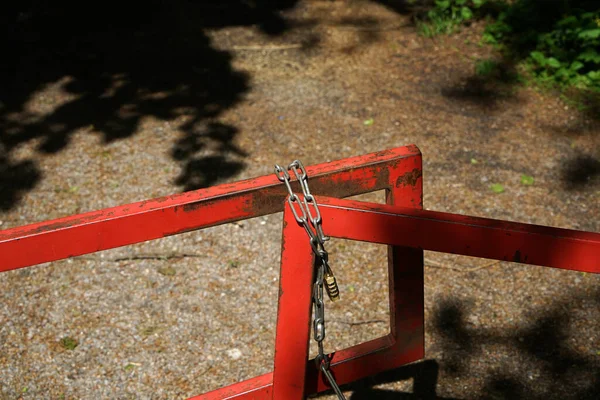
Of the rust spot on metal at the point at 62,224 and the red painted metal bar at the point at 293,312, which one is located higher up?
the rust spot on metal at the point at 62,224

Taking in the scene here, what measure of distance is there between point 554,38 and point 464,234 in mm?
3983

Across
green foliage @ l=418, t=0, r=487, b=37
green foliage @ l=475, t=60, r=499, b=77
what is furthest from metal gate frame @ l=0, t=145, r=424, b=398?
green foliage @ l=418, t=0, r=487, b=37

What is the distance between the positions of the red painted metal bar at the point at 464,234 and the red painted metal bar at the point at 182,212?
206 millimetres

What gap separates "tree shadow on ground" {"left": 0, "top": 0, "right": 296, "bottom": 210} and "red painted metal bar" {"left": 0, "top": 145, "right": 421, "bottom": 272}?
7.55 feet

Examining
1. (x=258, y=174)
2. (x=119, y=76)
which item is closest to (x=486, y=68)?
(x=258, y=174)

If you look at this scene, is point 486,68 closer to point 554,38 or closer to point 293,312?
point 554,38

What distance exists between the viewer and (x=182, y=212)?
158 centimetres

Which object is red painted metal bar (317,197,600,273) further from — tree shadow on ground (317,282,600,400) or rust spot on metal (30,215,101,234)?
tree shadow on ground (317,282,600,400)

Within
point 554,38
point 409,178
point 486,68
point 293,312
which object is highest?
point 409,178

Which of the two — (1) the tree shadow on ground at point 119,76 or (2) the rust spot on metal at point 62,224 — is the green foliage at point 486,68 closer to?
(1) the tree shadow on ground at point 119,76

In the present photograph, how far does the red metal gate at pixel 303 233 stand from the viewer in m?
1.44

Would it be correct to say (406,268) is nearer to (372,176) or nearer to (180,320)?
(372,176)

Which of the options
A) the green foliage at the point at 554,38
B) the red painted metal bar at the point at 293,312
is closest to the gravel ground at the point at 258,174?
the green foliage at the point at 554,38

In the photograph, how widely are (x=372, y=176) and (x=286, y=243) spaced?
0.34 metres
